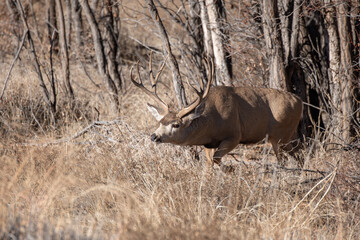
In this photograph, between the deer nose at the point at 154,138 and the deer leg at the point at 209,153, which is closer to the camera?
the deer nose at the point at 154,138

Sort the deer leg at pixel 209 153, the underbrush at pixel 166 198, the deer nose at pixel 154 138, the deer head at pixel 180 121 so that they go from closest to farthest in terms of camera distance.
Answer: the underbrush at pixel 166 198 < the deer nose at pixel 154 138 < the deer head at pixel 180 121 < the deer leg at pixel 209 153

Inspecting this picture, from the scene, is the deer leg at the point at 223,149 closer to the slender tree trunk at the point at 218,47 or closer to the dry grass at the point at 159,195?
the dry grass at the point at 159,195

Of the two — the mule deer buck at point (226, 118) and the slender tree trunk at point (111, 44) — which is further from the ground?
the slender tree trunk at point (111, 44)

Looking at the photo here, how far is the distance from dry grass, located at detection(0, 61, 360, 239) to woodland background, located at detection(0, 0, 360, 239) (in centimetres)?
2

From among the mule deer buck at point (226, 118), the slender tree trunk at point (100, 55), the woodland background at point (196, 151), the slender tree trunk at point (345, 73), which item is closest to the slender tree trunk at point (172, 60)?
the woodland background at point (196, 151)

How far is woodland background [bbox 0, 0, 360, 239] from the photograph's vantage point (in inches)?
201

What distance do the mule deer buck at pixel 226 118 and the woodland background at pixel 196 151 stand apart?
12.8 inches

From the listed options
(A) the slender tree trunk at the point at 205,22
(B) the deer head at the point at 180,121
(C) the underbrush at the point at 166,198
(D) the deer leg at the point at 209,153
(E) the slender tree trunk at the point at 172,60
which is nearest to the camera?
(C) the underbrush at the point at 166,198

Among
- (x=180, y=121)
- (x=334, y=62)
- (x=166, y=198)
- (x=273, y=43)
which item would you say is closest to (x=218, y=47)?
(x=273, y=43)

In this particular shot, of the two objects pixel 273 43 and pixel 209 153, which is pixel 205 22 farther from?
pixel 209 153

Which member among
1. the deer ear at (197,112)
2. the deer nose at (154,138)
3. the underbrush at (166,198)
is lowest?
the underbrush at (166,198)

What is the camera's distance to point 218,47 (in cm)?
991

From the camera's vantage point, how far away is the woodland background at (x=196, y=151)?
16.8 ft

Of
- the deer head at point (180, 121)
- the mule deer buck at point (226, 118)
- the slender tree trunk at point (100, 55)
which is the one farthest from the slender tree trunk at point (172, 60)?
the slender tree trunk at point (100, 55)
